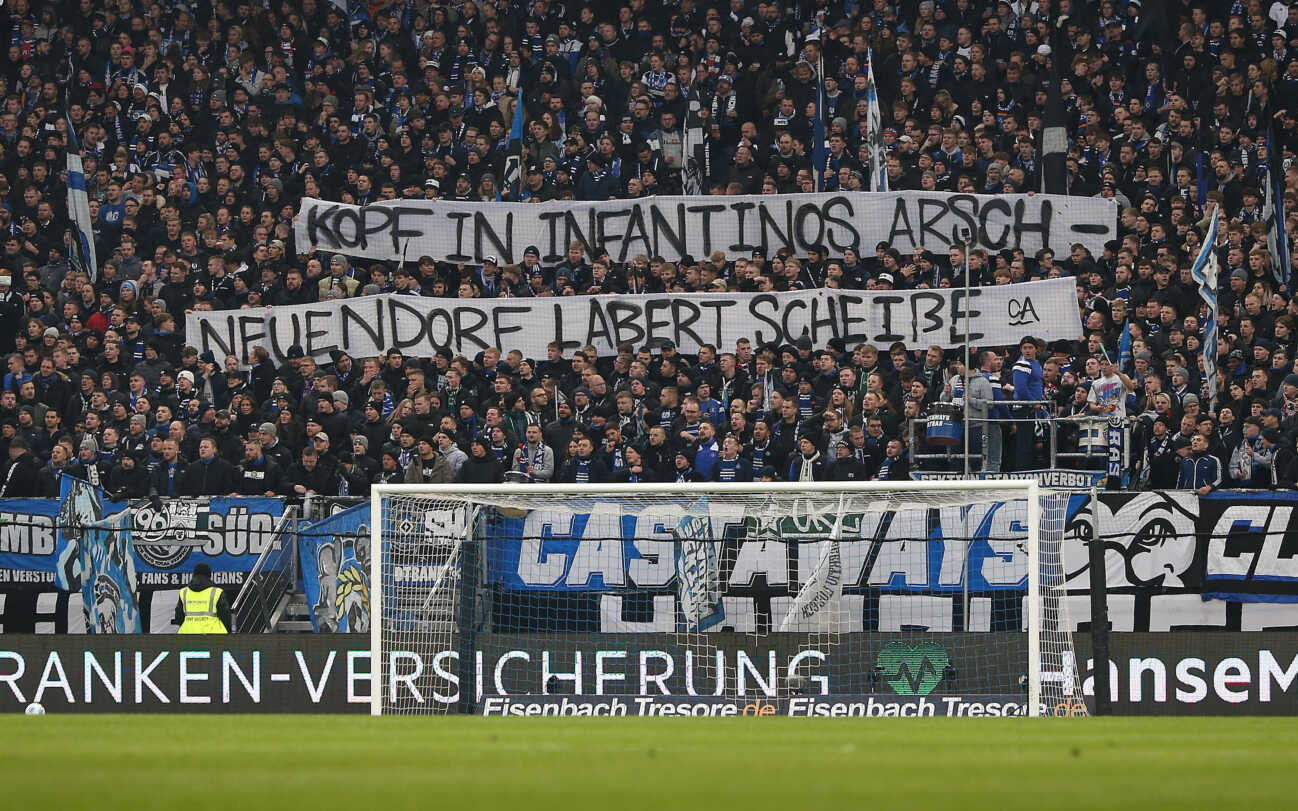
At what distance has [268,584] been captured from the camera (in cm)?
1664

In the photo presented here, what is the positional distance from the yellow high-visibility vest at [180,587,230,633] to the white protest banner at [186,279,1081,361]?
5.25 metres

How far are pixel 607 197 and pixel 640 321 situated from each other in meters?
2.20

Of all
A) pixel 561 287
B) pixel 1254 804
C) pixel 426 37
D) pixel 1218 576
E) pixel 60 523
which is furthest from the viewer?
pixel 426 37

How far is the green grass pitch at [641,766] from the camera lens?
18.1 feet

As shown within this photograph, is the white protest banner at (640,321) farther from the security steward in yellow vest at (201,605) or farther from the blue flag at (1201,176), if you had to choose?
the security steward in yellow vest at (201,605)

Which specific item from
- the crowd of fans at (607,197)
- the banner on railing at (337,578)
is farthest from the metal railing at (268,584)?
the crowd of fans at (607,197)

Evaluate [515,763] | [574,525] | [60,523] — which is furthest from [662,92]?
[515,763]

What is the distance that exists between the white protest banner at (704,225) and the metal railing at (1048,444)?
353 cm

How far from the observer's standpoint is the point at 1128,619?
16141 mm

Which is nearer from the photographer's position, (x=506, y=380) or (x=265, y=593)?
(x=265, y=593)

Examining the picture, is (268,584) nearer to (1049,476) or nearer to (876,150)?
(1049,476)

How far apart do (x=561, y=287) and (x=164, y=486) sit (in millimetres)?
4869

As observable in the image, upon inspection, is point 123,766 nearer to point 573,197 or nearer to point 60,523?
point 60,523

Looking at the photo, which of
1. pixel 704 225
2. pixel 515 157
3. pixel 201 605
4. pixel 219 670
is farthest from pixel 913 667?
pixel 515 157
